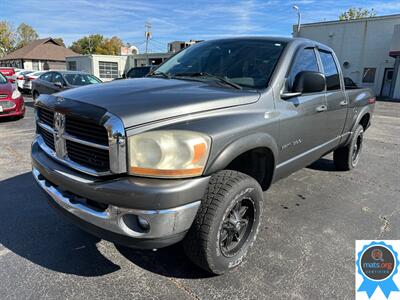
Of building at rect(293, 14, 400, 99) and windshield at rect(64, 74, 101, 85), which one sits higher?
building at rect(293, 14, 400, 99)

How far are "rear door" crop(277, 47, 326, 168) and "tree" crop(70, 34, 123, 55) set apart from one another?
78940 mm

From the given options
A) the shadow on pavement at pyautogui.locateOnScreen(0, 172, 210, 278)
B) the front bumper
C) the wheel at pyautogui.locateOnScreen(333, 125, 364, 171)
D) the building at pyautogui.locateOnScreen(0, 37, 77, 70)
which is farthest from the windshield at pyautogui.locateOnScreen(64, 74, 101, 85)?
the building at pyautogui.locateOnScreen(0, 37, 77, 70)

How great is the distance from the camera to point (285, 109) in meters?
2.98

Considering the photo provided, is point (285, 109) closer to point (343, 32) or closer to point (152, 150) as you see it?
point (152, 150)

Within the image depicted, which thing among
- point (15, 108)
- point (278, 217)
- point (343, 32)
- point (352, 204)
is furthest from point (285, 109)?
point (343, 32)

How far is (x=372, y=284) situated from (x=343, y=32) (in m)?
28.6

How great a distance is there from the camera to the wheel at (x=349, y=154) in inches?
202

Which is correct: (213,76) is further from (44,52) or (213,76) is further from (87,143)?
(44,52)

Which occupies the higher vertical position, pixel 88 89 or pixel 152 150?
pixel 88 89

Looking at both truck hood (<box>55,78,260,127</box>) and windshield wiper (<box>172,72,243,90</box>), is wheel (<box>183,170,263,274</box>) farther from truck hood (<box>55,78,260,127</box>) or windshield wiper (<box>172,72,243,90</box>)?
windshield wiper (<box>172,72,243,90</box>)

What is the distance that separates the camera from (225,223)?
8.15 ft

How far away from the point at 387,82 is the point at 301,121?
26461mm

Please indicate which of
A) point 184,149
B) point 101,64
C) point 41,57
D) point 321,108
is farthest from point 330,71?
point 41,57

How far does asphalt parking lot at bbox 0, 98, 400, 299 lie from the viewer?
7.88ft
